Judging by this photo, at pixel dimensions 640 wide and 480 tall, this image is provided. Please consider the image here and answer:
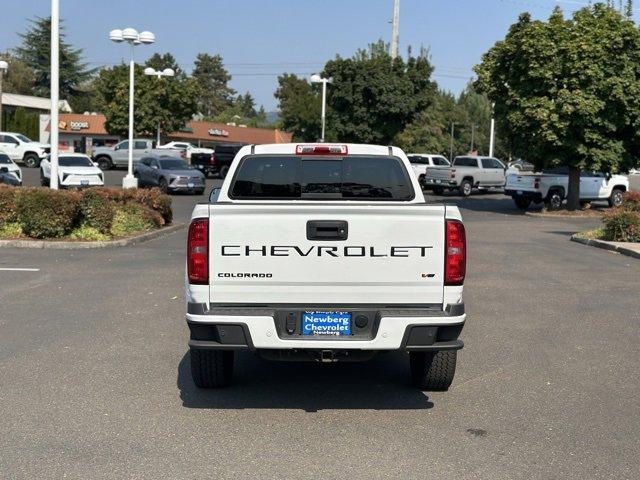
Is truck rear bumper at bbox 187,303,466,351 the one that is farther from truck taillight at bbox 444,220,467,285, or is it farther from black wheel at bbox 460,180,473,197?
black wheel at bbox 460,180,473,197

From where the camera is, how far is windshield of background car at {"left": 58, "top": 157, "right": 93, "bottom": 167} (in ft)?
111

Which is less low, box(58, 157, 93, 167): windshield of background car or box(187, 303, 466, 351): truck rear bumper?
box(58, 157, 93, 167): windshield of background car

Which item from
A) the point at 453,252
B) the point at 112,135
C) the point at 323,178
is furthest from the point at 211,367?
the point at 112,135

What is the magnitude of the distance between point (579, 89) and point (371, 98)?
2391 centimetres


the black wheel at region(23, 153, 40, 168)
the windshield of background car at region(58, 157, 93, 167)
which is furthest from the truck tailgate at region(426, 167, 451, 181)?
the black wheel at region(23, 153, 40, 168)

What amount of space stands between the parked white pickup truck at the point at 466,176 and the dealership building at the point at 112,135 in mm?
32288

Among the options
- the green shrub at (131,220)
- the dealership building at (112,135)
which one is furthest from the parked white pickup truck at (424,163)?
the dealership building at (112,135)

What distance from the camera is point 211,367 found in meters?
6.43

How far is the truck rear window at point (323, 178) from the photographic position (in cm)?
694

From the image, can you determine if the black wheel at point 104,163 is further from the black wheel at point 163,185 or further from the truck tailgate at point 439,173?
the truck tailgate at point 439,173

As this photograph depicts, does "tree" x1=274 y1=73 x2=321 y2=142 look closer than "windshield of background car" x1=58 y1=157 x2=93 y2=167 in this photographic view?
No

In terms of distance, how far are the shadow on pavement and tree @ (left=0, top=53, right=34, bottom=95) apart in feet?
288

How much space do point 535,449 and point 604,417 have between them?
976mm

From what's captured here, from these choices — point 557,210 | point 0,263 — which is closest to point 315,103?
point 557,210
